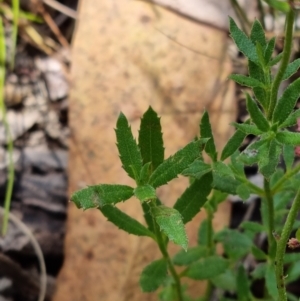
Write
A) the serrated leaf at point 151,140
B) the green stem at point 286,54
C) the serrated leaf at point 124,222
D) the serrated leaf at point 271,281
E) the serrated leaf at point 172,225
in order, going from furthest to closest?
the serrated leaf at point 271,281 < the serrated leaf at point 124,222 < the serrated leaf at point 151,140 < the serrated leaf at point 172,225 < the green stem at point 286,54

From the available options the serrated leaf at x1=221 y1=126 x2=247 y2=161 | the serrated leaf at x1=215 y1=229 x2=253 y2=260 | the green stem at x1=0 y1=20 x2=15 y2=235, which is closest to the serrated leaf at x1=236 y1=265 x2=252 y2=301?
the serrated leaf at x1=215 y1=229 x2=253 y2=260

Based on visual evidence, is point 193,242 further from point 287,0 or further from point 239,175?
point 287,0

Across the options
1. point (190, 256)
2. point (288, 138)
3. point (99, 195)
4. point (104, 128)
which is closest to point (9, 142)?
point (104, 128)

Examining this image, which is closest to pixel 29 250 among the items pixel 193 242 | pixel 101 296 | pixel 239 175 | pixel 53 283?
pixel 53 283

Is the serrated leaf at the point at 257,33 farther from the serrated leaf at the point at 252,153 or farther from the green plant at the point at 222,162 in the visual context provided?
the serrated leaf at the point at 252,153

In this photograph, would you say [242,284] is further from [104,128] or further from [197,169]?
[104,128]

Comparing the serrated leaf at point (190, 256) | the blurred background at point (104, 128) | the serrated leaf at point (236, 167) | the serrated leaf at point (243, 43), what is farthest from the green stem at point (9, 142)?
the serrated leaf at point (243, 43)
